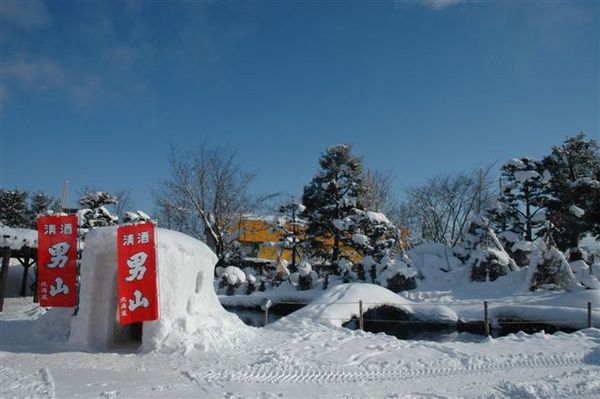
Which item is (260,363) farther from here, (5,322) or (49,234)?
(5,322)

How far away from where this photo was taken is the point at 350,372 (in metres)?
7.58

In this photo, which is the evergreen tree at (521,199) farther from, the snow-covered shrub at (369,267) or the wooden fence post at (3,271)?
the wooden fence post at (3,271)

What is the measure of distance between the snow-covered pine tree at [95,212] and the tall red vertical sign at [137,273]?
14.0 m

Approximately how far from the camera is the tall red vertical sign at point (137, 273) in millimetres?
8750

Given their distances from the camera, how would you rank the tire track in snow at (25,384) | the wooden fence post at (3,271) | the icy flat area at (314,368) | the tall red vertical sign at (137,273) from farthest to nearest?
the wooden fence post at (3,271) → the tall red vertical sign at (137,273) → the icy flat area at (314,368) → the tire track in snow at (25,384)

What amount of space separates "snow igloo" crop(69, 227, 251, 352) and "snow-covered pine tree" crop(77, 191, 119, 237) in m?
13.1

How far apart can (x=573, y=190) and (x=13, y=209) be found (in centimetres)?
3933

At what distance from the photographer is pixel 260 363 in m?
8.03

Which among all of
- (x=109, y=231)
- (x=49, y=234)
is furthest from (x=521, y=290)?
(x=49, y=234)

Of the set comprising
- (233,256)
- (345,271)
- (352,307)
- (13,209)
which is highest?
(13,209)

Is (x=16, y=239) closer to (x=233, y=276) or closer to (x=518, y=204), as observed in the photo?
(x=233, y=276)

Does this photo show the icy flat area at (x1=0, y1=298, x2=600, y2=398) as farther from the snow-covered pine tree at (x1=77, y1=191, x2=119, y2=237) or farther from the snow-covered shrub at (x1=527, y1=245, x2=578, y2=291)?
the snow-covered pine tree at (x1=77, y1=191, x2=119, y2=237)

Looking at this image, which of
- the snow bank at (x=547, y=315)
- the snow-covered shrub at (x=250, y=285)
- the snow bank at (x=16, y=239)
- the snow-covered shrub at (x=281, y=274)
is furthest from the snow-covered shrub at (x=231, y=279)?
the snow bank at (x=547, y=315)

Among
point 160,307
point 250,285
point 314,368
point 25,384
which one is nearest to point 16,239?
point 160,307
